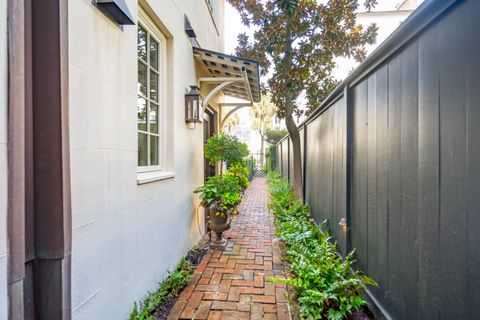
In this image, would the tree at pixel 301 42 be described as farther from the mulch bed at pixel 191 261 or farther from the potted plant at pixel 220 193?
the mulch bed at pixel 191 261

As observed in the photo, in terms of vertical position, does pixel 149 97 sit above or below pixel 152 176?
above

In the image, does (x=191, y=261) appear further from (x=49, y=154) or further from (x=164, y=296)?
(x=49, y=154)

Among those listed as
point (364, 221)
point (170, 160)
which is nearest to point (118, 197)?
point (170, 160)

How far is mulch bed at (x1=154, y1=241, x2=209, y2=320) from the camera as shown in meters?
2.34

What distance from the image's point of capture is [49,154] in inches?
50.8

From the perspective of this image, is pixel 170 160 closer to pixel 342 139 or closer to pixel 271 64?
pixel 342 139

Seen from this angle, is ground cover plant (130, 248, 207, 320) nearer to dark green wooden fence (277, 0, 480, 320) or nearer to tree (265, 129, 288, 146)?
dark green wooden fence (277, 0, 480, 320)

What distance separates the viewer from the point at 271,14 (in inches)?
204

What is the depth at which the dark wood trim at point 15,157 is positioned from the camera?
3.43 feet

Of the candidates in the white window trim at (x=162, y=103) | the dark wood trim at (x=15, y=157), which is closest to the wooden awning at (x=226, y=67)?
the white window trim at (x=162, y=103)

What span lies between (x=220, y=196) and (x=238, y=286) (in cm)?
137

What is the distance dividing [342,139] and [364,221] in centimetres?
97

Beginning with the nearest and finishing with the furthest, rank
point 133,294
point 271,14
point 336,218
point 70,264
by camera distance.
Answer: point 70,264 < point 133,294 < point 336,218 < point 271,14

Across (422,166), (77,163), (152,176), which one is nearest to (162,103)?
(152,176)
